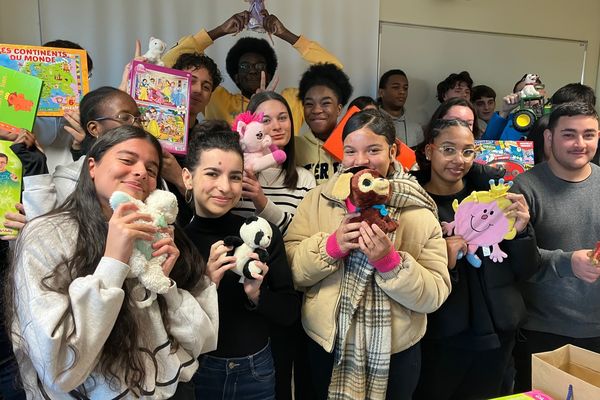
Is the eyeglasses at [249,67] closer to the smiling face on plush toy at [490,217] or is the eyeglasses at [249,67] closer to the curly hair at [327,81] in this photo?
the curly hair at [327,81]

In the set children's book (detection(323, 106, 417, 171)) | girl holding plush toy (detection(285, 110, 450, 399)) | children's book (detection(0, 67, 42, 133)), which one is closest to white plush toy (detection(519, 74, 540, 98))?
children's book (detection(323, 106, 417, 171))

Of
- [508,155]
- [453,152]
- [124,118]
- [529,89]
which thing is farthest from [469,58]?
[124,118]

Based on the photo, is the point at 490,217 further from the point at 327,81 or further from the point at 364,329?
the point at 327,81

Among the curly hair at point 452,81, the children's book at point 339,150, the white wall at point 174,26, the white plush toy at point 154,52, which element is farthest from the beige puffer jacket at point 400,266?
the curly hair at point 452,81

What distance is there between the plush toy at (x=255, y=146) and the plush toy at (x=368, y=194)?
39cm

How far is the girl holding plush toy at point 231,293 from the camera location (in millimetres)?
1242

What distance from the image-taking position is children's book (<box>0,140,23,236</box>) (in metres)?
1.28

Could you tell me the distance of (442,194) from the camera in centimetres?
160

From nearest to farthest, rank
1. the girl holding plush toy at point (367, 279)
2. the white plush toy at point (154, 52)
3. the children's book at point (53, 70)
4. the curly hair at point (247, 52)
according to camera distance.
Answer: the girl holding plush toy at point (367, 279)
the children's book at point (53, 70)
the white plush toy at point (154, 52)
the curly hair at point (247, 52)

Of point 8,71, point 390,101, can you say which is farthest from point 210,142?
point 390,101

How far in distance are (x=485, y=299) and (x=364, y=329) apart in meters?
0.50

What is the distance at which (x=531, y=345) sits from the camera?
1.72 m

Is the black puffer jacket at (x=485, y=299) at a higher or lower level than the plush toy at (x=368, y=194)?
lower

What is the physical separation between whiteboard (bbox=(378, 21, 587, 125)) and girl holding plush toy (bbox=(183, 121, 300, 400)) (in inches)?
112
